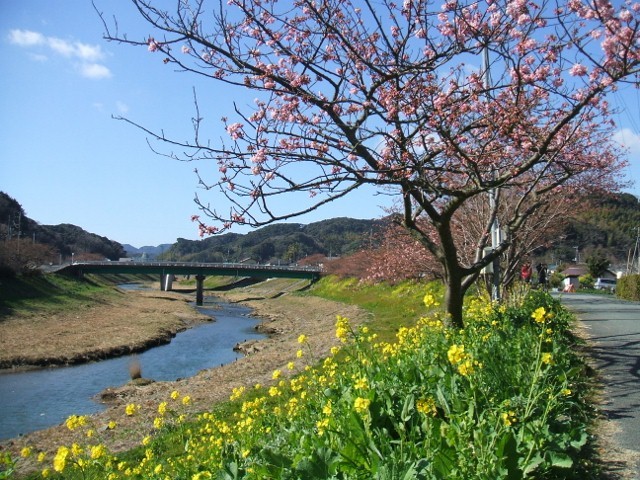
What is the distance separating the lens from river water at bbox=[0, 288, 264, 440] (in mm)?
15414

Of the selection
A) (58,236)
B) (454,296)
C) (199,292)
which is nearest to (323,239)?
(58,236)

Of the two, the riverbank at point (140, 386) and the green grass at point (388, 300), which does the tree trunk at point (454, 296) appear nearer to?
the riverbank at point (140, 386)

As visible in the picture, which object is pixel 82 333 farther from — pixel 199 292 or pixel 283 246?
pixel 283 246

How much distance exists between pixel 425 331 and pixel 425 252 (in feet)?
35.3

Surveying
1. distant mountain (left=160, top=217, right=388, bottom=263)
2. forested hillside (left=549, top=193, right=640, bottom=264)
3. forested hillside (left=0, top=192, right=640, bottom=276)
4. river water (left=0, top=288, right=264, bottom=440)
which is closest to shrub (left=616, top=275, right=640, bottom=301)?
forested hillside (left=0, top=192, right=640, bottom=276)

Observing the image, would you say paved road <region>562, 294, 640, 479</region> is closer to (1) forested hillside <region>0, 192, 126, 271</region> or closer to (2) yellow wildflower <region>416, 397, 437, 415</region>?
(2) yellow wildflower <region>416, 397, 437, 415</region>

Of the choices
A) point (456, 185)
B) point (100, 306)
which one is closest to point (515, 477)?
point (456, 185)

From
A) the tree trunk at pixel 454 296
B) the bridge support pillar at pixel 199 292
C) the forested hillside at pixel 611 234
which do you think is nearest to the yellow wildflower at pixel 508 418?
the tree trunk at pixel 454 296

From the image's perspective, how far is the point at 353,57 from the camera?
7.29m

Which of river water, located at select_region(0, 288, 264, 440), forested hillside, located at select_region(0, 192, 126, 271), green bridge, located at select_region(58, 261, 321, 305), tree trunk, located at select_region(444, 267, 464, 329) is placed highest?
forested hillside, located at select_region(0, 192, 126, 271)

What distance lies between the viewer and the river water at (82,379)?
15.4 m

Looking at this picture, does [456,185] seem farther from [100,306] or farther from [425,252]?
[100,306]

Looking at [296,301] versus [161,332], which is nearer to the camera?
[161,332]

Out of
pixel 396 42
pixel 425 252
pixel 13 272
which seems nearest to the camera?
pixel 396 42
